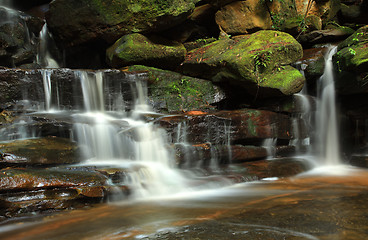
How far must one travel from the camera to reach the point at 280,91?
7613 mm

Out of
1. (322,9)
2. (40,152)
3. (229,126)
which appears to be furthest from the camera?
(322,9)

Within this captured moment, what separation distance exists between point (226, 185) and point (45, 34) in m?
9.07

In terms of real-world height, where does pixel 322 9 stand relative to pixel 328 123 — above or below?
above

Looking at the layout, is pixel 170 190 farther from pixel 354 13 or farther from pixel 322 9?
pixel 354 13

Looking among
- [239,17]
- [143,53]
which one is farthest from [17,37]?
[239,17]

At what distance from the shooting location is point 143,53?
8.83m

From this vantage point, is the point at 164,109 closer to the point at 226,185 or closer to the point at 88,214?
the point at 226,185

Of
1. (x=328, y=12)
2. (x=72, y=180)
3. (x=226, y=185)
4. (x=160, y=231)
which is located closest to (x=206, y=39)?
(x=328, y=12)

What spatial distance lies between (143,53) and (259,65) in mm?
3770

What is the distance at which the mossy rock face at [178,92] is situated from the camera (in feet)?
27.8

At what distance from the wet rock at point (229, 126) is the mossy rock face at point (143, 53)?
319cm

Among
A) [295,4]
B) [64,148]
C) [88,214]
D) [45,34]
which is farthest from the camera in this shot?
[295,4]

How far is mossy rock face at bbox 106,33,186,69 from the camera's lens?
8.69 metres

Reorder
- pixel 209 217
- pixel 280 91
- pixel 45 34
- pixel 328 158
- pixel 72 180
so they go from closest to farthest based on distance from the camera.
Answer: pixel 209 217 → pixel 72 180 → pixel 280 91 → pixel 328 158 → pixel 45 34
